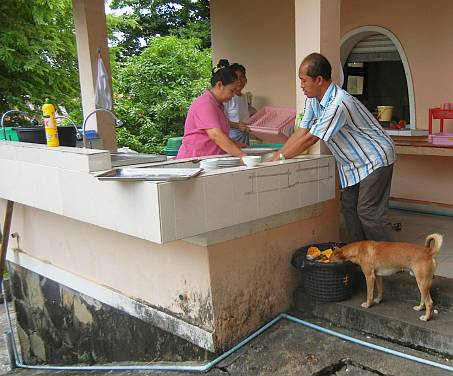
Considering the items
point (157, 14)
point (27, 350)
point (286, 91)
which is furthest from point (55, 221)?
point (157, 14)

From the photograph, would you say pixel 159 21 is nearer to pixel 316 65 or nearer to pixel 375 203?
pixel 316 65

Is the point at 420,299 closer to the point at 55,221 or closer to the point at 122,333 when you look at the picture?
the point at 122,333

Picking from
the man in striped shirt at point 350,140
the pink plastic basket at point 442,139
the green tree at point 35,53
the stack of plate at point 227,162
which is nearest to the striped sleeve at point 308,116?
the man in striped shirt at point 350,140

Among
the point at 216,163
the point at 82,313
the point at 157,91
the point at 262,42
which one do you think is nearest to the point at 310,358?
the point at 216,163

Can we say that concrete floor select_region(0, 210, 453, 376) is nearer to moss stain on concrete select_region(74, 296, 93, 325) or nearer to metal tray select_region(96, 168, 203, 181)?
→ moss stain on concrete select_region(74, 296, 93, 325)

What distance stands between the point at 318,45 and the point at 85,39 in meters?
3.45

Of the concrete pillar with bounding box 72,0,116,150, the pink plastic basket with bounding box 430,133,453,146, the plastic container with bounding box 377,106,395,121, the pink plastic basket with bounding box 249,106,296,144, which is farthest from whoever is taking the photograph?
the plastic container with bounding box 377,106,395,121

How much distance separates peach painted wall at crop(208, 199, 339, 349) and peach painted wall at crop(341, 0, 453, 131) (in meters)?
2.59

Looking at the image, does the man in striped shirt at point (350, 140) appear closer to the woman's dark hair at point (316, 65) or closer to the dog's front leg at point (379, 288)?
the woman's dark hair at point (316, 65)

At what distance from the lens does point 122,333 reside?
13.5 feet

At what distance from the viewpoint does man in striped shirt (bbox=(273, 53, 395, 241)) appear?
3.41 m

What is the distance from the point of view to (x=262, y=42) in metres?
7.34

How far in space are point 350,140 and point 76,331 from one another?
11.1ft

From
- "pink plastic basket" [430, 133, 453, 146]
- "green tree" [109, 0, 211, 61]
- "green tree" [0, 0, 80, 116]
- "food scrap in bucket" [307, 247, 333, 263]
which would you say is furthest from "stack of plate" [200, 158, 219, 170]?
"green tree" [109, 0, 211, 61]
